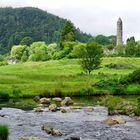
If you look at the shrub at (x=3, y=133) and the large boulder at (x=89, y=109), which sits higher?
the shrub at (x=3, y=133)

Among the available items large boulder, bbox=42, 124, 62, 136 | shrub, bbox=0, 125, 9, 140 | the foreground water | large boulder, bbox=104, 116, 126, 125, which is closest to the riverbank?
the foreground water

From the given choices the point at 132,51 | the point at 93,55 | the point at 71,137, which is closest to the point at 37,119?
the point at 71,137

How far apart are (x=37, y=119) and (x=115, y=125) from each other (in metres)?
11.4

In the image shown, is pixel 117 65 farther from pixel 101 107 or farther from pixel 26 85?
pixel 101 107

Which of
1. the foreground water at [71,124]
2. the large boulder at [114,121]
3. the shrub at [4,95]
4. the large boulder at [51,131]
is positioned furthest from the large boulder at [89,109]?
the shrub at [4,95]

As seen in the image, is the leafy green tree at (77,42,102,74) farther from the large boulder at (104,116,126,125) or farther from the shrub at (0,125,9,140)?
the shrub at (0,125,9,140)

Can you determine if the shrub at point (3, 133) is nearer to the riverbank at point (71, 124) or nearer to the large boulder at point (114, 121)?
the riverbank at point (71, 124)

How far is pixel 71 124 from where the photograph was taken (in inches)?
2372

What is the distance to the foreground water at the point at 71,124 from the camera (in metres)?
52.3

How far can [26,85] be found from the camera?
101312mm

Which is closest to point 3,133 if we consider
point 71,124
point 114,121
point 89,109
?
point 71,124

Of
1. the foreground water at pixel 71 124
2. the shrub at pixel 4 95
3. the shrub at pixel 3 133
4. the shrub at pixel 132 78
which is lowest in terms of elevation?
the foreground water at pixel 71 124

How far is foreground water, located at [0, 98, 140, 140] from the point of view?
52344 mm

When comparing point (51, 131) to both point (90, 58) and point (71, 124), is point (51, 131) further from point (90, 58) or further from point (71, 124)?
point (90, 58)
